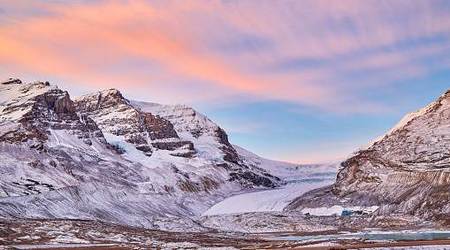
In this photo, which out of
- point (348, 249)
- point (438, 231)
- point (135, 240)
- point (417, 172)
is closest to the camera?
point (348, 249)

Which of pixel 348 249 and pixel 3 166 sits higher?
pixel 3 166

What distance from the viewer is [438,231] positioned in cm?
13712

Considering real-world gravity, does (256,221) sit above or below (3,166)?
below

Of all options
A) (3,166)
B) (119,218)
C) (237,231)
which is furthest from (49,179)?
(237,231)

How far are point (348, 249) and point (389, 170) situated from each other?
11113cm

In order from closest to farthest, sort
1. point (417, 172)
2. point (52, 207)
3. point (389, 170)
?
1. point (52, 207)
2. point (417, 172)
3. point (389, 170)

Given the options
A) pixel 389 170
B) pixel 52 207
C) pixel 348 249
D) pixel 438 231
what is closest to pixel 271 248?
pixel 348 249

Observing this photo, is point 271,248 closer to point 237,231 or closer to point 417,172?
point 237,231

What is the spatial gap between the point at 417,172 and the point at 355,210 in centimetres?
1934

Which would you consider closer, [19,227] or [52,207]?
[19,227]

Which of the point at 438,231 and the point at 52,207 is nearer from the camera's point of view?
the point at 438,231

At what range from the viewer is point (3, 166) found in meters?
189

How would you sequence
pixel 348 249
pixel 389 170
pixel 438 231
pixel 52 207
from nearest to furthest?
pixel 348 249, pixel 438 231, pixel 52 207, pixel 389 170

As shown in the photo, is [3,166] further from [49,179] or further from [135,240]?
[135,240]
